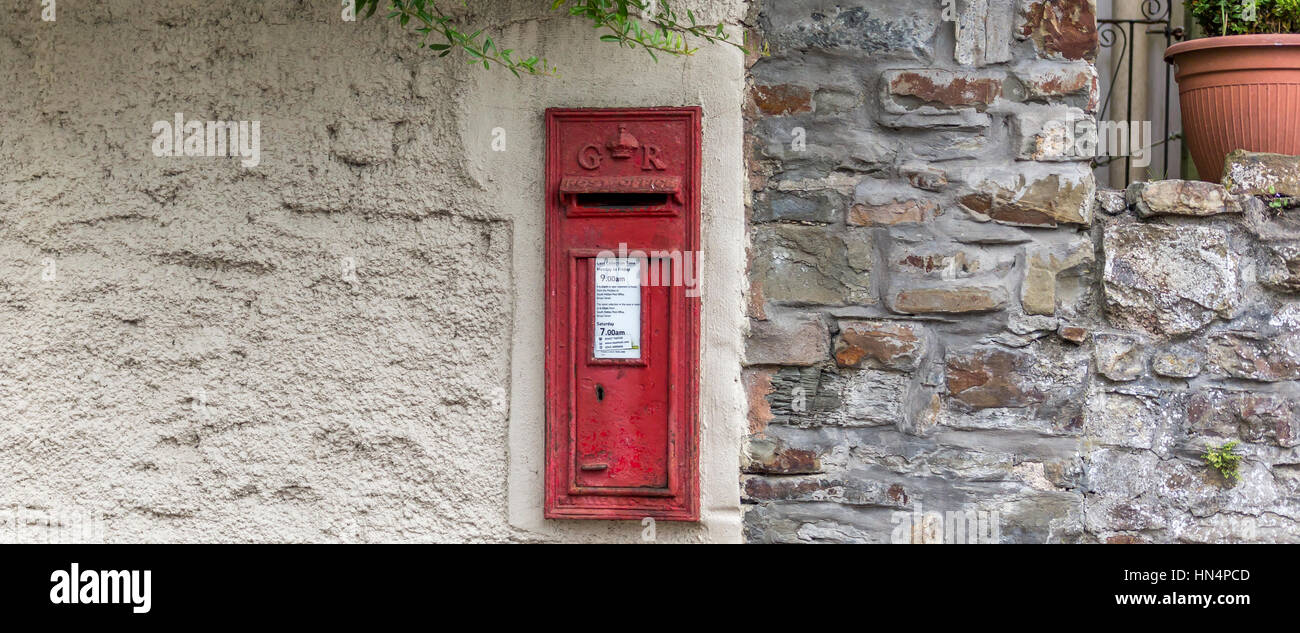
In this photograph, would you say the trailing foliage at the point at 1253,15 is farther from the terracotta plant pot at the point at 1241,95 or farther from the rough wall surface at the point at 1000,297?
the rough wall surface at the point at 1000,297

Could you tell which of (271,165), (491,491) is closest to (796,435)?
(491,491)

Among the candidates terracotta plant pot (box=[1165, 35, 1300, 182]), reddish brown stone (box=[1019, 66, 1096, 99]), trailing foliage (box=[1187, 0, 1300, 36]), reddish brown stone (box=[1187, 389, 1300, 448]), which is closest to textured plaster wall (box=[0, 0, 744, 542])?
reddish brown stone (box=[1019, 66, 1096, 99])

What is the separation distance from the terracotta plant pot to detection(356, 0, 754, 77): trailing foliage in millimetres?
1274

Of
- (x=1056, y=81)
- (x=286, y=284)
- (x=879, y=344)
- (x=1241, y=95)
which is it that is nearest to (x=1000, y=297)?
(x=879, y=344)

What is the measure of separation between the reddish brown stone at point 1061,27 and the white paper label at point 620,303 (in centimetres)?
114

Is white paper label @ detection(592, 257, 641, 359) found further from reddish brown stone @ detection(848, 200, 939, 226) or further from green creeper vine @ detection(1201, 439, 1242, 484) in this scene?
green creeper vine @ detection(1201, 439, 1242, 484)

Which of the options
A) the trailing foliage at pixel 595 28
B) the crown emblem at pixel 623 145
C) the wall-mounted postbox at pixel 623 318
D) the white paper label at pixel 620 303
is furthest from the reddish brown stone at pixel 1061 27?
the white paper label at pixel 620 303

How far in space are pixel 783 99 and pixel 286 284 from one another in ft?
4.44

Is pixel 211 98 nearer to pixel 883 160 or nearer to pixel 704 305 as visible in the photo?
pixel 704 305

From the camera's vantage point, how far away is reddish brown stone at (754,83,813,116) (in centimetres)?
236

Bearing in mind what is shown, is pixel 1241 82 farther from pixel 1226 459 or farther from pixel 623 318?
pixel 623 318

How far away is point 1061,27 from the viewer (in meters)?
2.33

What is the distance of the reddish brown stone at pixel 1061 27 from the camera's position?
233cm

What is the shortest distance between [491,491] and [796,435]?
0.79 m
